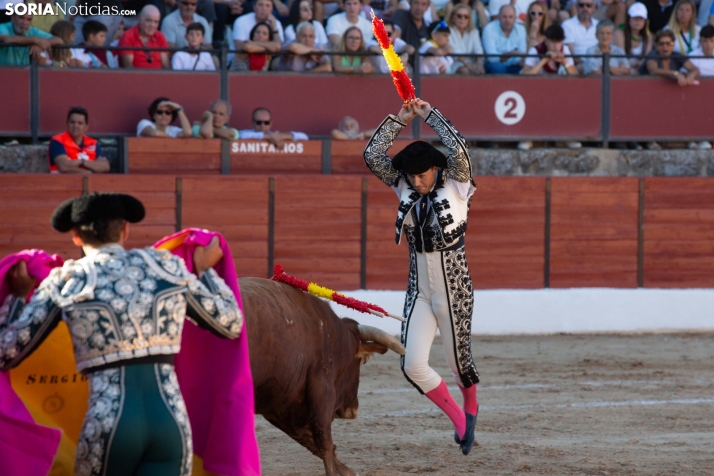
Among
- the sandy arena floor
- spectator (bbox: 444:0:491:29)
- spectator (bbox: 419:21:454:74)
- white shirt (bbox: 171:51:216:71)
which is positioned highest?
spectator (bbox: 444:0:491:29)

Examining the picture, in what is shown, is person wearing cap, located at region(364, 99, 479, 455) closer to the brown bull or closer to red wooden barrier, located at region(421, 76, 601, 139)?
the brown bull

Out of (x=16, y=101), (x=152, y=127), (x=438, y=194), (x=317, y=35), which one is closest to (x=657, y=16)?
(x=317, y=35)

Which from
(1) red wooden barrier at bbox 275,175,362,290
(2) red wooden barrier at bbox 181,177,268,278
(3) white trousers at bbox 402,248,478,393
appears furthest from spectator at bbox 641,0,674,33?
(3) white trousers at bbox 402,248,478,393

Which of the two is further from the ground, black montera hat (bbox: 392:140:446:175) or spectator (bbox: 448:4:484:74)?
spectator (bbox: 448:4:484:74)

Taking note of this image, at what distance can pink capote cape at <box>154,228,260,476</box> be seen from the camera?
3279 millimetres

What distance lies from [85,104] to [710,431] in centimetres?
574

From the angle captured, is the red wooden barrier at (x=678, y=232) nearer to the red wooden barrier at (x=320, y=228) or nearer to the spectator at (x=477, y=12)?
the spectator at (x=477, y=12)

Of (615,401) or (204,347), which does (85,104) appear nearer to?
(615,401)

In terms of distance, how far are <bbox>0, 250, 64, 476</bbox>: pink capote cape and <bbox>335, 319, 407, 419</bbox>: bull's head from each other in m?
1.84

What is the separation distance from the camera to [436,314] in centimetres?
486

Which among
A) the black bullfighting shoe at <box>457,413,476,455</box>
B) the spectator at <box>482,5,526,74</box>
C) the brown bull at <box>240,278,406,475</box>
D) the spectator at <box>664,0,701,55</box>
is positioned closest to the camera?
the brown bull at <box>240,278,406,475</box>

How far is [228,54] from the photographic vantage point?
31.2 ft

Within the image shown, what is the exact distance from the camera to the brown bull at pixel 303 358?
416 cm

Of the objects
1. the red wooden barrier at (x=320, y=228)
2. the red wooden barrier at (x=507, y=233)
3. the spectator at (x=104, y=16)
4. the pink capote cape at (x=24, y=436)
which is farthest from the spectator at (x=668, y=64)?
the pink capote cape at (x=24, y=436)
